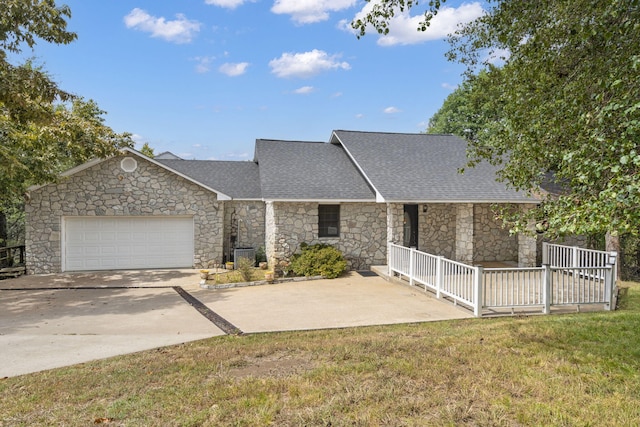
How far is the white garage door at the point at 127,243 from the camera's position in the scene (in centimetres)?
1473

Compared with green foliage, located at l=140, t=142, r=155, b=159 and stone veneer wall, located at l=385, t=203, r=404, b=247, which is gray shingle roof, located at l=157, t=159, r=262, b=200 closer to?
stone veneer wall, located at l=385, t=203, r=404, b=247

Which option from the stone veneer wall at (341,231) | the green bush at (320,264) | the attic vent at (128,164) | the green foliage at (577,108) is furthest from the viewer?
the attic vent at (128,164)

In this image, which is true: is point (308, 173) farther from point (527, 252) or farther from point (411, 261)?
point (527, 252)

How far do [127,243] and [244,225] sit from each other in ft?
14.1

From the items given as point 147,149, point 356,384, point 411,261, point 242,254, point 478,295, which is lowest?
point 356,384

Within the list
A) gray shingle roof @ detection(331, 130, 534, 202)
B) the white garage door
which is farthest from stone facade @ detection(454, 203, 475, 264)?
the white garage door

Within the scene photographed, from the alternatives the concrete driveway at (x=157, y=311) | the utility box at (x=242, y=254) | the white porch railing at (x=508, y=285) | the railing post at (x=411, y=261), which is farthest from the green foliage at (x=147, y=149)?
the white porch railing at (x=508, y=285)

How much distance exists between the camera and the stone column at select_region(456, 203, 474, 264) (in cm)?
1426

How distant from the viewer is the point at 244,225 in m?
16.0

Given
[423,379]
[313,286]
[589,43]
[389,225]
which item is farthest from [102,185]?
[589,43]

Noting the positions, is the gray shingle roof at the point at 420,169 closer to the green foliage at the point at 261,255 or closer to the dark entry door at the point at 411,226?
the dark entry door at the point at 411,226

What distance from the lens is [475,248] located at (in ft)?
52.2

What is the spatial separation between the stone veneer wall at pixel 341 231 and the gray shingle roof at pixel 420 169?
4.50ft

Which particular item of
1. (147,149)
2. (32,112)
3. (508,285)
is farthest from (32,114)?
(147,149)
